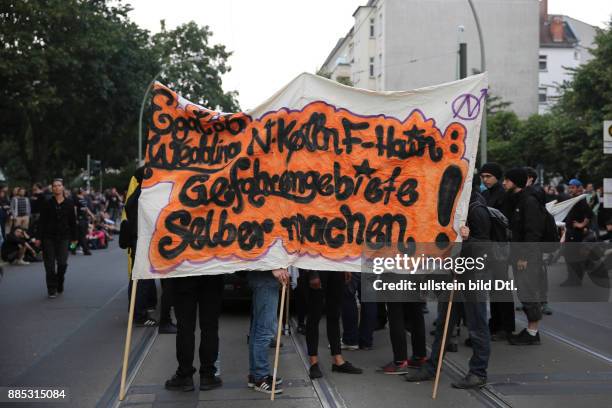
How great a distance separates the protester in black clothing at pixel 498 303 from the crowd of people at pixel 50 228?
657 cm

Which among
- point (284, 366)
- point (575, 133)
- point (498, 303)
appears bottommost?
point (284, 366)

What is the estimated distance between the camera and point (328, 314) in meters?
6.83

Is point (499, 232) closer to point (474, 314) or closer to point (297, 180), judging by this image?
point (474, 314)

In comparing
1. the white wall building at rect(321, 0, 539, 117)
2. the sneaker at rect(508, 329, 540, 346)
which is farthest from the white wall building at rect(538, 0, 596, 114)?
the sneaker at rect(508, 329, 540, 346)

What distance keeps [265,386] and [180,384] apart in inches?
28.1

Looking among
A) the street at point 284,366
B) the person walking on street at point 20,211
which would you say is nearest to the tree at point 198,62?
the person walking on street at point 20,211

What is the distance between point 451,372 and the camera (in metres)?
7.01

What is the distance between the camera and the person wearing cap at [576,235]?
42.1ft

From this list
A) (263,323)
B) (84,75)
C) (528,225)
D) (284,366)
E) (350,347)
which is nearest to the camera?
(263,323)

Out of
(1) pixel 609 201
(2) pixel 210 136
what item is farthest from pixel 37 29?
(2) pixel 210 136

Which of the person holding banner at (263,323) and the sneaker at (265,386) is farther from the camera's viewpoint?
the person holding banner at (263,323)

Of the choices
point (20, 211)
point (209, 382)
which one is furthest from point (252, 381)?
point (20, 211)

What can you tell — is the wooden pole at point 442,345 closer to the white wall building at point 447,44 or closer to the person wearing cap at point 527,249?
the person wearing cap at point 527,249

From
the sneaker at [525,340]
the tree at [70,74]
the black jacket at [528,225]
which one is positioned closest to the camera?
the black jacket at [528,225]
